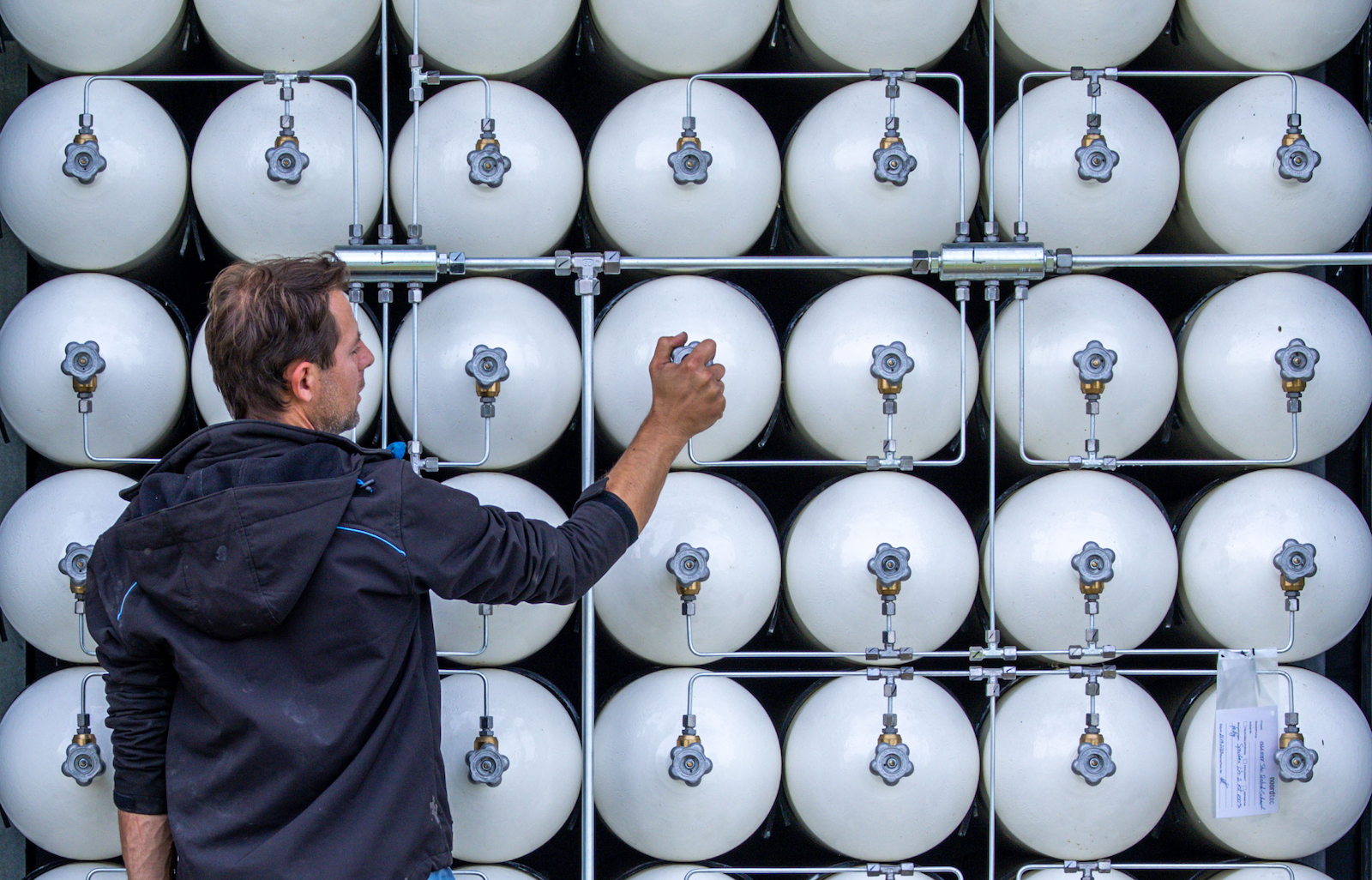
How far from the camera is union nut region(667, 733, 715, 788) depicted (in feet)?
5.34

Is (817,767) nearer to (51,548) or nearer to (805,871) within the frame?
(805,871)

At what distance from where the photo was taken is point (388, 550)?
1210 mm

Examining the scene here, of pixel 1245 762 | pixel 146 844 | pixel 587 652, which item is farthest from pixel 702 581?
pixel 1245 762

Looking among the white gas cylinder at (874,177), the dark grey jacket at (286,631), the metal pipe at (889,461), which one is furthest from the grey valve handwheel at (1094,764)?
the dark grey jacket at (286,631)

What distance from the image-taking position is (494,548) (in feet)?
4.10

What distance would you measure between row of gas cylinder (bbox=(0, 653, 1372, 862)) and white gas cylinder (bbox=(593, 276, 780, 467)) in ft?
1.24

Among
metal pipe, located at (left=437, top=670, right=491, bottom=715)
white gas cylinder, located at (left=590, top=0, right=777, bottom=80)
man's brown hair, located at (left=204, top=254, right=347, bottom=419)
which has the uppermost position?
white gas cylinder, located at (left=590, top=0, right=777, bottom=80)

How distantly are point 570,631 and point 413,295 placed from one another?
0.71 metres

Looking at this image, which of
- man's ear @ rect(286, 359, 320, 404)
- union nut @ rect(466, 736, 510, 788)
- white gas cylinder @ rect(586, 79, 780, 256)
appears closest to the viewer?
man's ear @ rect(286, 359, 320, 404)

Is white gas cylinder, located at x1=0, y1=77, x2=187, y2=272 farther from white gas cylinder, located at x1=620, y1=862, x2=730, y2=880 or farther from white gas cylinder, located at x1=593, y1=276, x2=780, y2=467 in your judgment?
white gas cylinder, located at x1=620, y1=862, x2=730, y2=880

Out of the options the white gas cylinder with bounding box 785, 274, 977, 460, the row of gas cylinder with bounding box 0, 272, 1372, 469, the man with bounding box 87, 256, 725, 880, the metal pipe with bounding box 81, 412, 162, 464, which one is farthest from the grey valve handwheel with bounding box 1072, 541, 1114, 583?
the metal pipe with bounding box 81, 412, 162, 464

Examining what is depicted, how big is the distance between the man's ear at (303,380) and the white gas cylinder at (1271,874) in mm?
1552

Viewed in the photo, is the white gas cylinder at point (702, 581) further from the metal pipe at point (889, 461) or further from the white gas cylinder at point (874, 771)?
the white gas cylinder at point (874, 771)

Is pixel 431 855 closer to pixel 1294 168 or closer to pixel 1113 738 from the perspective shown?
pixel 1113 738
